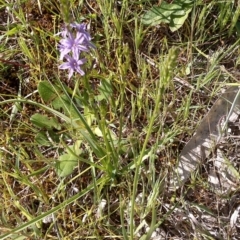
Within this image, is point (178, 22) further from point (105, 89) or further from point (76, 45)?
point (76, 45)

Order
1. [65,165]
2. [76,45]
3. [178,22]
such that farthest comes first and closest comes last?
[178,22]
[65,165]
[76,45]

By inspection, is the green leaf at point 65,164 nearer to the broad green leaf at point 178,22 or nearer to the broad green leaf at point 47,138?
the broad green leaf at point 47,138

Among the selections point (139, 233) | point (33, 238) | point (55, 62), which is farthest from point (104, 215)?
point (55, 62)

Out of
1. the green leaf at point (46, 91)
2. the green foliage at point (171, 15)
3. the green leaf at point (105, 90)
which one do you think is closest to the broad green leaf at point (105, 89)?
the green leaf at point (105, 90)

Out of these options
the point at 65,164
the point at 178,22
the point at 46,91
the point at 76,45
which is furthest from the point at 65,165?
the point at 178,22

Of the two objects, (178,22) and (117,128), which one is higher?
(178,22)

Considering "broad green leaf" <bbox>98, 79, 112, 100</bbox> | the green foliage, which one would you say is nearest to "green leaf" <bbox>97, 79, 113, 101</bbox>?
"broad green leaf" <bbox>98, 79, 112, 100</bbox>
